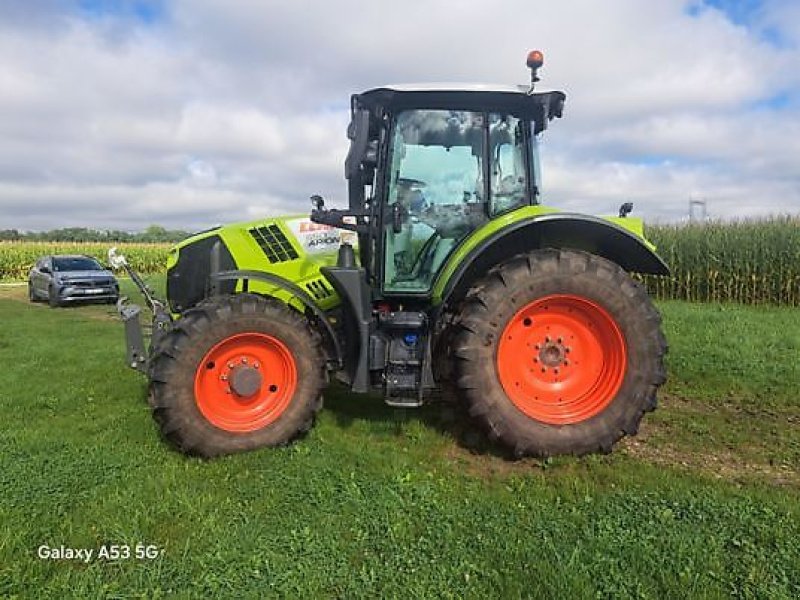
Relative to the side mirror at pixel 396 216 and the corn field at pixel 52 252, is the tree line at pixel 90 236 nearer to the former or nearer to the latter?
the corn field at pixel 52 252

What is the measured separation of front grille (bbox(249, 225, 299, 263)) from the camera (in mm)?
4922

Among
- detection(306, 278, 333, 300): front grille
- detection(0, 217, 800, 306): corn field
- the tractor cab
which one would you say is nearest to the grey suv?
detection(306, 278, 333, 300): front grille

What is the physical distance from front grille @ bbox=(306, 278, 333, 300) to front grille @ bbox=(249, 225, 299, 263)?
0.29 meters

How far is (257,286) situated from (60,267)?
650 inches

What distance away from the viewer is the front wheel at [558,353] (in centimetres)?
399

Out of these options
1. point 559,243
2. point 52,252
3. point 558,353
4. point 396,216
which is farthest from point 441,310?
point 52,252

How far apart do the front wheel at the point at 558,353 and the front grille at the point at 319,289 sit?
4.19 ft

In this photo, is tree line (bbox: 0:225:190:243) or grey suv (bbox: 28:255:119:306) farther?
tree line (bbox: 0:225:190:243)

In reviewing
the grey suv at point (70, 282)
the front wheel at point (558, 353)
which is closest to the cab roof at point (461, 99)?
the front wheel at point (558, 353)

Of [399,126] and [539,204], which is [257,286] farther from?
[539,204]

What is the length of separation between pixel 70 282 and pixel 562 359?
16.4 meters

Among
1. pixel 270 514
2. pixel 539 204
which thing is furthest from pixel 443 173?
pixel 270 514

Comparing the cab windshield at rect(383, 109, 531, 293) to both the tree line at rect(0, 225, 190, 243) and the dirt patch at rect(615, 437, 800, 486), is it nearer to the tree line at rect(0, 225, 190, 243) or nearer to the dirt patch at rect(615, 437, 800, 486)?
the dirt patch at rect(615, 437, 800, 486)

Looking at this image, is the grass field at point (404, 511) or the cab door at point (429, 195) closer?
the grass field at point (404, 511)
